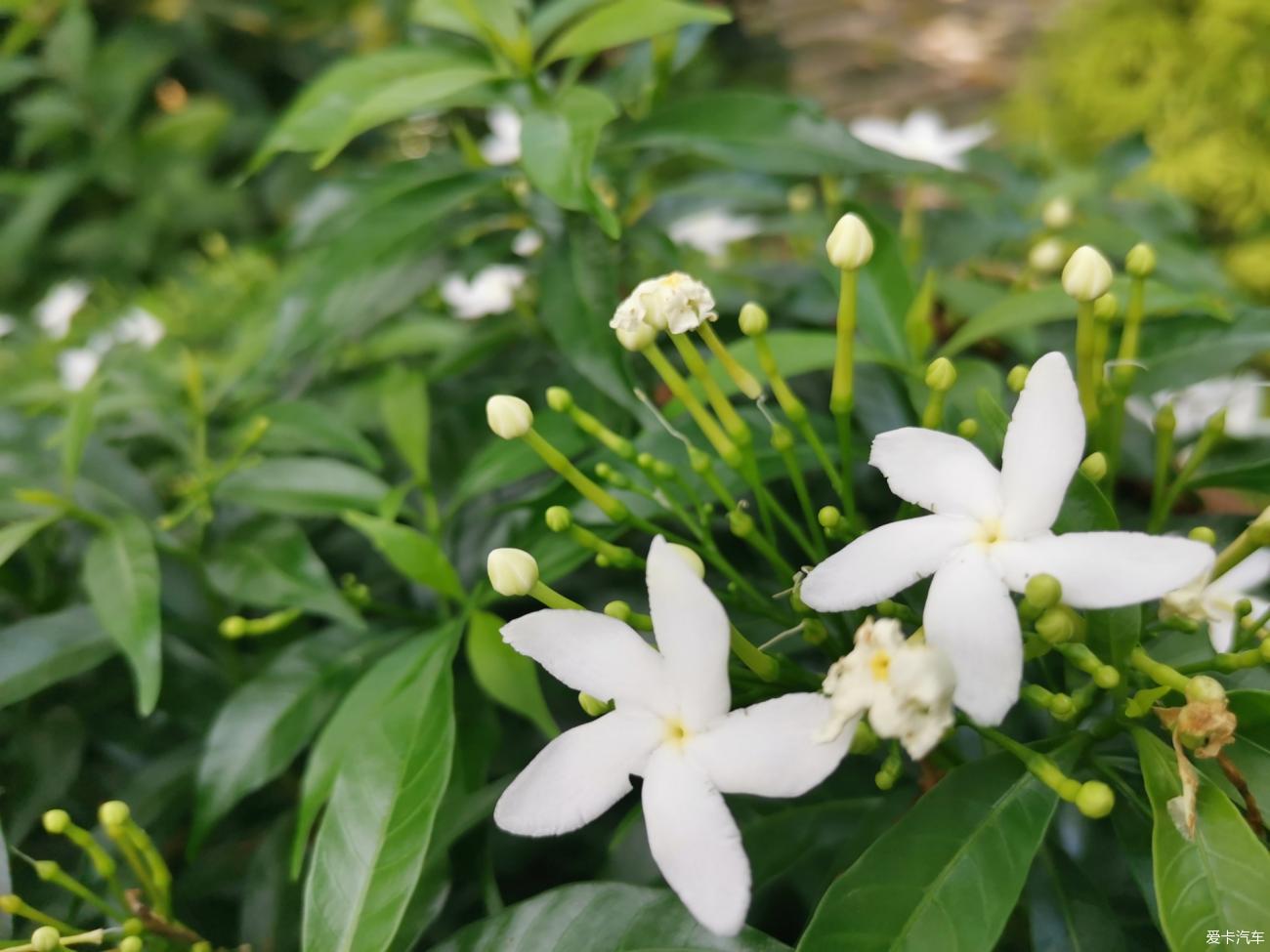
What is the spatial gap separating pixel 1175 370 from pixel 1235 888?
0.36 m

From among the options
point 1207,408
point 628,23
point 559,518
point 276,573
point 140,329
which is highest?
point 628,23

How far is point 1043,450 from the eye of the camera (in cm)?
38

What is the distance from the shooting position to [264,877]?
66cm

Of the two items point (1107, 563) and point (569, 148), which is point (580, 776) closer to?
point (1107, 563)

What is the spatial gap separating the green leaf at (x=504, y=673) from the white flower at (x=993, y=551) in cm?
25

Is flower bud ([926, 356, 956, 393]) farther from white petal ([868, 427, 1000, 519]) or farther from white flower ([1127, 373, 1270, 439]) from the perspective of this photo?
white flower ([1127, 373, 1270, 439])

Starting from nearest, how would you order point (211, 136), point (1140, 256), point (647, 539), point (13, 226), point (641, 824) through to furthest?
point (1140, 256) → point (641, 824) → point (647, 539) → point (13, 226) → point (211, 136)

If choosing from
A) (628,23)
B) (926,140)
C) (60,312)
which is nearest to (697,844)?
(628,23)

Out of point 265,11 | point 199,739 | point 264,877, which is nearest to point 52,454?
point 199,739

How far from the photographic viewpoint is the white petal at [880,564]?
383 millimetres

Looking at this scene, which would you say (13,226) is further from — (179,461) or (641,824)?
(641,824)

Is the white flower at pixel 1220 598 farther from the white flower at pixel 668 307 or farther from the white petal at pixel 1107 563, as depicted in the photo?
the white flower at pixel 668 307

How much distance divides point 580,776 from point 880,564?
0.48 feet

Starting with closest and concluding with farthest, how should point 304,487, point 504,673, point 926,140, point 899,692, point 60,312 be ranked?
point 899,692, point 504,673, point 304,487, point 926,140, point 60,312
